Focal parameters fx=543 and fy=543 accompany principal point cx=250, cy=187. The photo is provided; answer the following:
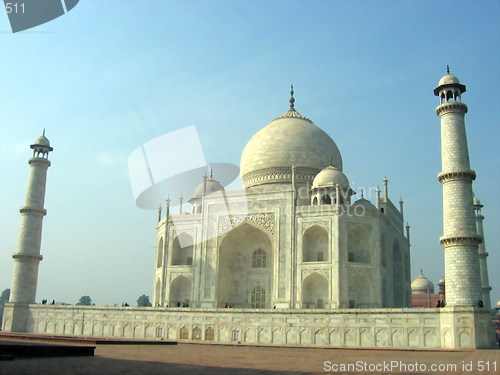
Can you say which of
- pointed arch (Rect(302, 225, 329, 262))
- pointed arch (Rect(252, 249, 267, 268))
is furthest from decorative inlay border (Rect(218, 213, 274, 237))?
pointed arch (Rect(252, 249, 267, 268))

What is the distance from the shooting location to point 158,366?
906cm

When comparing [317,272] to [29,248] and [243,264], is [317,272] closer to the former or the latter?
[243,264]

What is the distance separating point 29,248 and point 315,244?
49.2 ft

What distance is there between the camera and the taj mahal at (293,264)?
20.1 meters

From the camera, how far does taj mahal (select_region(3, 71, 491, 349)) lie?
20.1 metres

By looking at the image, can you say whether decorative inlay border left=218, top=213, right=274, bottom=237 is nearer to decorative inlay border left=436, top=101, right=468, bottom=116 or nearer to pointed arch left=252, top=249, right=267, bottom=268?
pointed arch left=252, top=249, right=267, bottom=268

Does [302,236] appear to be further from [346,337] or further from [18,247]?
[18,247]

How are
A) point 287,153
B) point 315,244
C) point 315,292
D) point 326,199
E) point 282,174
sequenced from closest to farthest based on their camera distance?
point 315,292
point 315,244
point 326,199
point 282,174
point 287,153

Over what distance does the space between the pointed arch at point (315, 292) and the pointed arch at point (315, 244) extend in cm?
103

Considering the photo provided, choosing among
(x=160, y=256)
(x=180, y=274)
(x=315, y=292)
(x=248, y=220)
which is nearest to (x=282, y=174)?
(x=248, y=220)

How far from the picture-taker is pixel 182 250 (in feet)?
98.5

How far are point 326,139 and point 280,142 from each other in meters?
3.00

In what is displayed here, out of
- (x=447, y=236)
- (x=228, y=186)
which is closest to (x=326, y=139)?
(x=228, y=186)

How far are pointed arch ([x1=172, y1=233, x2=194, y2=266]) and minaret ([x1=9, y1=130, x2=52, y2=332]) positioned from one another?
714cm
